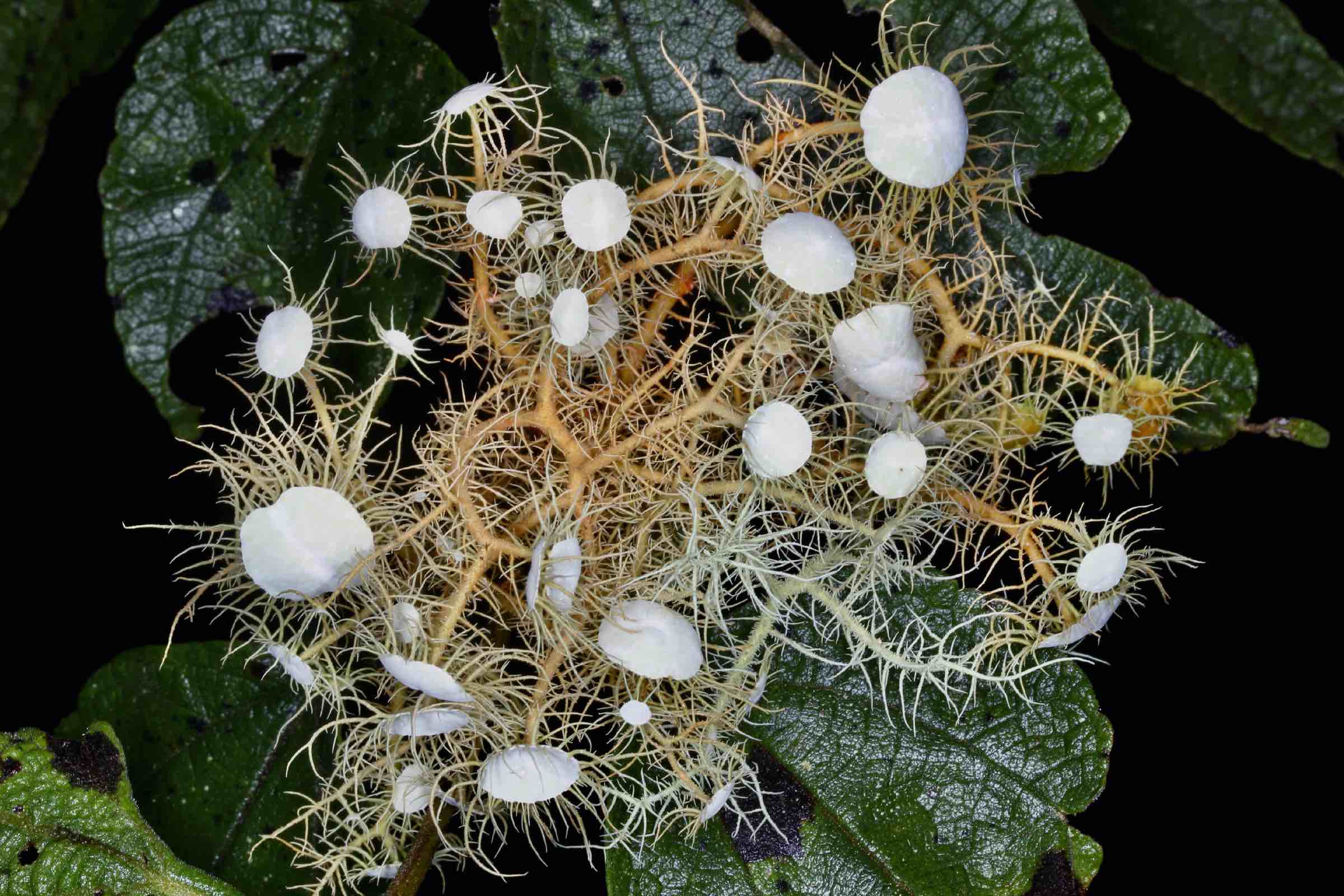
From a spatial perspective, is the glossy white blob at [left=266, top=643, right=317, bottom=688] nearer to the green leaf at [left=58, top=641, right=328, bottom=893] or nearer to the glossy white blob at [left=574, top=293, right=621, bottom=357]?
the green leaf at [left=58, top=641, right=328, bottom=893]

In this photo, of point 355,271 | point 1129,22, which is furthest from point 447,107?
point 1129,22

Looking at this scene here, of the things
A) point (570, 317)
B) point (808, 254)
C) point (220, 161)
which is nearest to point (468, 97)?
point (570, 317)

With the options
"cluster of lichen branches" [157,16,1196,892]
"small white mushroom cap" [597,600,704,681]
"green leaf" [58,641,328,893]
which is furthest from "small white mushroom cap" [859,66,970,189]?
"green leaf" [58,641,328,893]

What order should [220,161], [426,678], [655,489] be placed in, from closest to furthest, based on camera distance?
1. [426,678]
2. [655,489]
3. [220,161]

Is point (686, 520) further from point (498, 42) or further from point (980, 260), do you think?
point (498, 42)

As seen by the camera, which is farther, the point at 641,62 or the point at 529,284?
the point at 641,62

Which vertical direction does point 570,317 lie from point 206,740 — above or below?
above

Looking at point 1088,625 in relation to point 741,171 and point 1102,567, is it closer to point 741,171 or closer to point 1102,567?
point 1102,567
